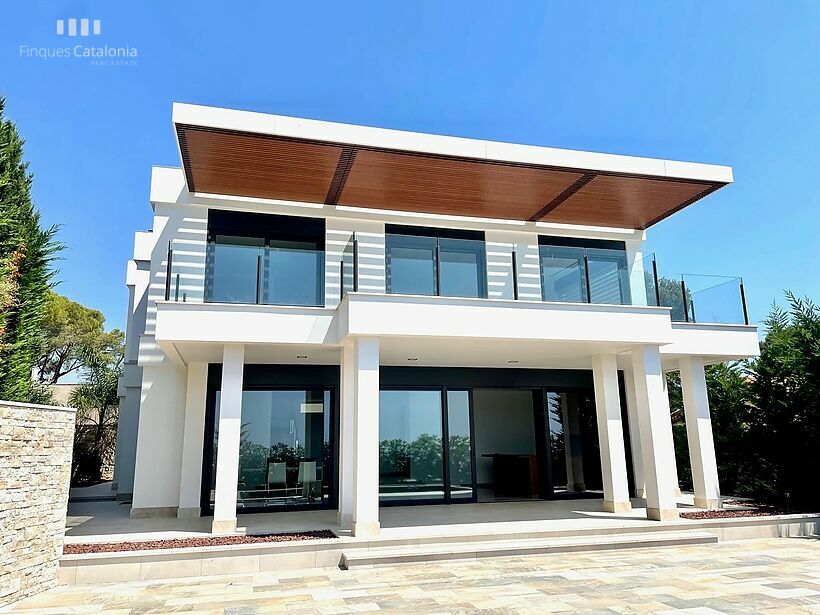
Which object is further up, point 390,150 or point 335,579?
point 390,150

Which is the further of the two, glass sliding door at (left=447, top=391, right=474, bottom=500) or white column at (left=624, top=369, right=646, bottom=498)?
white column at (left=624, top=369, right=646, bottom=498)

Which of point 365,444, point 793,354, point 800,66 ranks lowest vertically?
point 365,444

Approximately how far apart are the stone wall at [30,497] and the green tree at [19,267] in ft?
8.04

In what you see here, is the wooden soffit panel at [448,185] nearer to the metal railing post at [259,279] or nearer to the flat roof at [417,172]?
the flat roof at [417,172]

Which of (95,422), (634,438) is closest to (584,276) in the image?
(634,438)

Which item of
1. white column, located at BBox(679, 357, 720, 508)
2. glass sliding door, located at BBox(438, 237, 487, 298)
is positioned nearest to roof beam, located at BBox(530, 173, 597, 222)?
glass sliding door, located at BBox(438, 237, 487, 298)

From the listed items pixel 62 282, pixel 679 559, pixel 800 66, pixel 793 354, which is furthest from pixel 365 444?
pixel 800 66

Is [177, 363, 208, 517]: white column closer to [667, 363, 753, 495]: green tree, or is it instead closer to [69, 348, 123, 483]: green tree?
[69, 348, 123, 483]: green tree

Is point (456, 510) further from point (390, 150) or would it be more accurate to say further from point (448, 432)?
point (390, 150)

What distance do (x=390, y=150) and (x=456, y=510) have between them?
680 cm

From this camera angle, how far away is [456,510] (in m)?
10.6

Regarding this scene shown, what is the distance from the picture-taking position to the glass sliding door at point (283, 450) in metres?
10.6

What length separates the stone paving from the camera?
17.5 feet

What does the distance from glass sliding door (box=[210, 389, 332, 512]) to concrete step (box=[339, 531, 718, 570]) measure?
3632 mm
